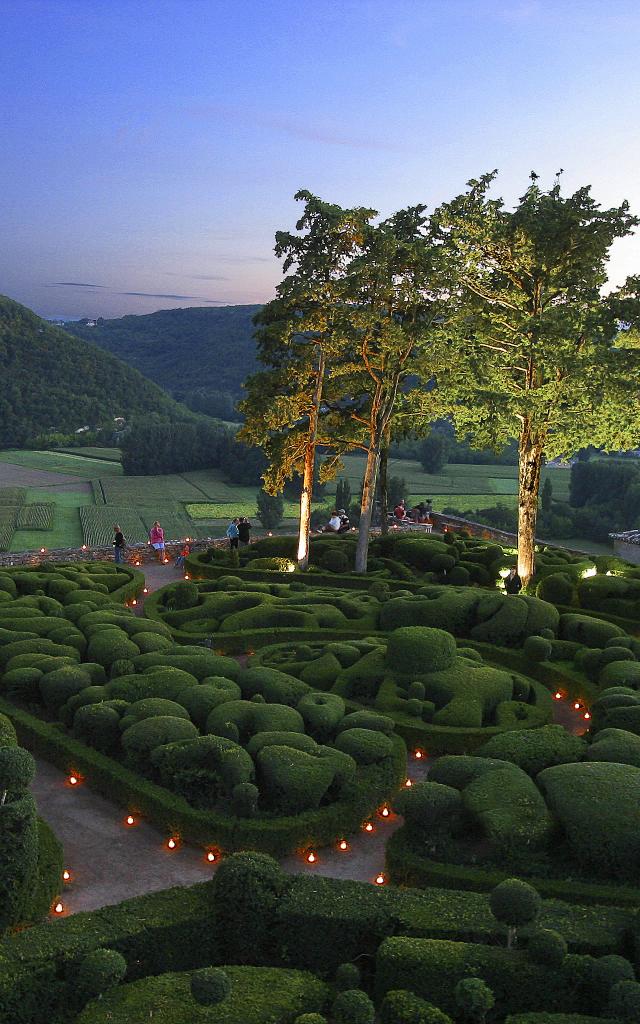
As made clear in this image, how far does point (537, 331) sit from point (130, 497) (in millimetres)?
47991

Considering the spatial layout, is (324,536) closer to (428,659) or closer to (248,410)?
(248,410)

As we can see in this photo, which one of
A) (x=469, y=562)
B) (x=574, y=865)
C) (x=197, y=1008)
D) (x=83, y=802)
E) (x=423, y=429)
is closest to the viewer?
(x=197, y=1008)

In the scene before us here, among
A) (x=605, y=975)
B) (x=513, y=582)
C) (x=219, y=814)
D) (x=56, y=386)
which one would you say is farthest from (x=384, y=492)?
(x=56, y=386)

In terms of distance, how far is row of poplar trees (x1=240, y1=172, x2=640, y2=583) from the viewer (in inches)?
1024

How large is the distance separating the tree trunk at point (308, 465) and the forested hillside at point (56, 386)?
6482cm

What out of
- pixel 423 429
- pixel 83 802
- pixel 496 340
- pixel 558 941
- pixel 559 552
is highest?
pixel 496 340

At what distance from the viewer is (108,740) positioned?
50.9ft

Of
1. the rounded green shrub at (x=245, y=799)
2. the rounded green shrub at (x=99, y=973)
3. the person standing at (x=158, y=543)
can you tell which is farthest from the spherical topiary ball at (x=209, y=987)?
the person standing at (x=158, y=543)

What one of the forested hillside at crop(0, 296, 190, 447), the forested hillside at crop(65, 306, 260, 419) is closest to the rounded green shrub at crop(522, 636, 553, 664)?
the forested hillside at crop(0, 296, 190, 447)

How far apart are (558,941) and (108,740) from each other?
29.6ft

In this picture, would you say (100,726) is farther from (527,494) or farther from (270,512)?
(270,512)

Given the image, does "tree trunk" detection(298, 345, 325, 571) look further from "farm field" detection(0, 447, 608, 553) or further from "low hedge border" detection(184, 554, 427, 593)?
"farm field" detection(0, 447, 608, 553)

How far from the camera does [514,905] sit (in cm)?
966

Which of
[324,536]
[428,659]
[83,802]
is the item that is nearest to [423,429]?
[324,536]
